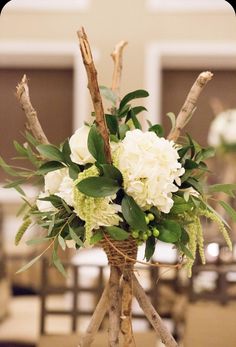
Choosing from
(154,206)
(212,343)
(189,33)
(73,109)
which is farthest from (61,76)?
(154,206)

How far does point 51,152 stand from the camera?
1.23m

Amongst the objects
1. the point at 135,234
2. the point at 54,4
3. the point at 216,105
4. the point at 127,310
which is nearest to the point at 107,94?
the point at 135,234

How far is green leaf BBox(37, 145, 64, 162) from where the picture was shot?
1.23 metres

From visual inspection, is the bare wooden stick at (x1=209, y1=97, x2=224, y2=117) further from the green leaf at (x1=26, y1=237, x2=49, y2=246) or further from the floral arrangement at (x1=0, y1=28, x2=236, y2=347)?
the green leaf at (x1=26, y1=237, x2=49, y2=246)

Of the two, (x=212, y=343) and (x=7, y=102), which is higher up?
(x=7, y=102)

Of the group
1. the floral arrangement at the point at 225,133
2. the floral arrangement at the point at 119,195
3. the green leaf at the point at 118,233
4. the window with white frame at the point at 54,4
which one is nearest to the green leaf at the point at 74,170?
the floral arrangement at the point at 119,195

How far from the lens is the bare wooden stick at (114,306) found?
1.24 meters

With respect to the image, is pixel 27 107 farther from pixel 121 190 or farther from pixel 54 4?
pixel 54 4

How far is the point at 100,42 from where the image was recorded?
674 cm

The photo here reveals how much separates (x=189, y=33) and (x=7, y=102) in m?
1.81

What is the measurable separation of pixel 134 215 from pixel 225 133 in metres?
Answer: 4.31

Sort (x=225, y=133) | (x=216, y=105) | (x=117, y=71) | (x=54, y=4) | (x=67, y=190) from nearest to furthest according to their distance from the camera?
(x=67, y=190) → (x=117, y=71) → (x=225, y=133) → (x=54, y=4) → (x=216, y=105)

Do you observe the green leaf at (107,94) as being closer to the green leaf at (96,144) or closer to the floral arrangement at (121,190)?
the floral arrangement at (121,190)

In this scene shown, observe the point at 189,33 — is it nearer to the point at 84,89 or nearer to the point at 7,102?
the point at 84,89
